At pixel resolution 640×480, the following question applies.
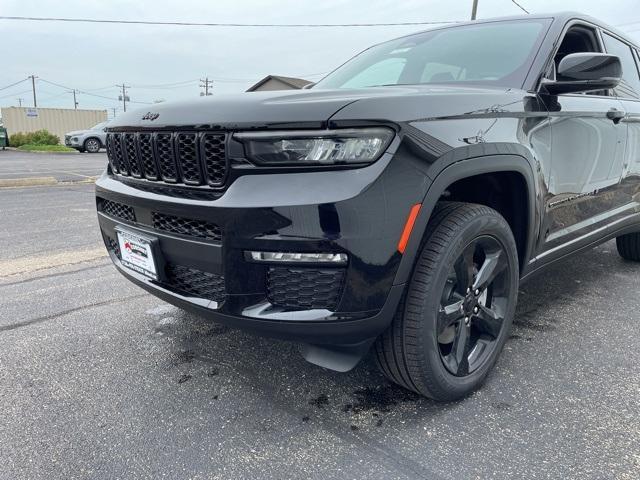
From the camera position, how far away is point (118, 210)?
7.43 ft

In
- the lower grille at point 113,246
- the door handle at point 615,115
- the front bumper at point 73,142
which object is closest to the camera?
the lower grille at point 113,246

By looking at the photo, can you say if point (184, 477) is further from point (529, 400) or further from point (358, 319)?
point (529, 400)

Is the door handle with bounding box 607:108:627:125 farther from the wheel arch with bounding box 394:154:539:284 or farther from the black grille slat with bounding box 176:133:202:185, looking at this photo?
the black grille slat with bounding box 176:133:202:185

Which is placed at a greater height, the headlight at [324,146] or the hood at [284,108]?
the hood at [284,108]

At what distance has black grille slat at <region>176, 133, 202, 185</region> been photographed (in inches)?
69.4

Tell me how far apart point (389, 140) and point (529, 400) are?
1.33 metres

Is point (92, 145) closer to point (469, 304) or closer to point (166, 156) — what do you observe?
point (166, 156)

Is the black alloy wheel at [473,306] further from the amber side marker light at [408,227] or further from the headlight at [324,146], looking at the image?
the headlight at [324,146]

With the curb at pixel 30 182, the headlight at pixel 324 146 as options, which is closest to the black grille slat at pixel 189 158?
the headlight at pixel 324 146

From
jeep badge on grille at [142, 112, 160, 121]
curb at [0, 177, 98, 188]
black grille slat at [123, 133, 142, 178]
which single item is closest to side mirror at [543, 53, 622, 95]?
jeep badge on grille at [142, 112, 160, 121]

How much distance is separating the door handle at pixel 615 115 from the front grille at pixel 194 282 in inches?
97.9

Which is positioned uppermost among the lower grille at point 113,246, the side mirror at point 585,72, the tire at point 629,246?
the side mirror at point 585,72

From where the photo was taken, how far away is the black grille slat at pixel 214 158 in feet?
5.57

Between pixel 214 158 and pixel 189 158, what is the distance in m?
0.14
